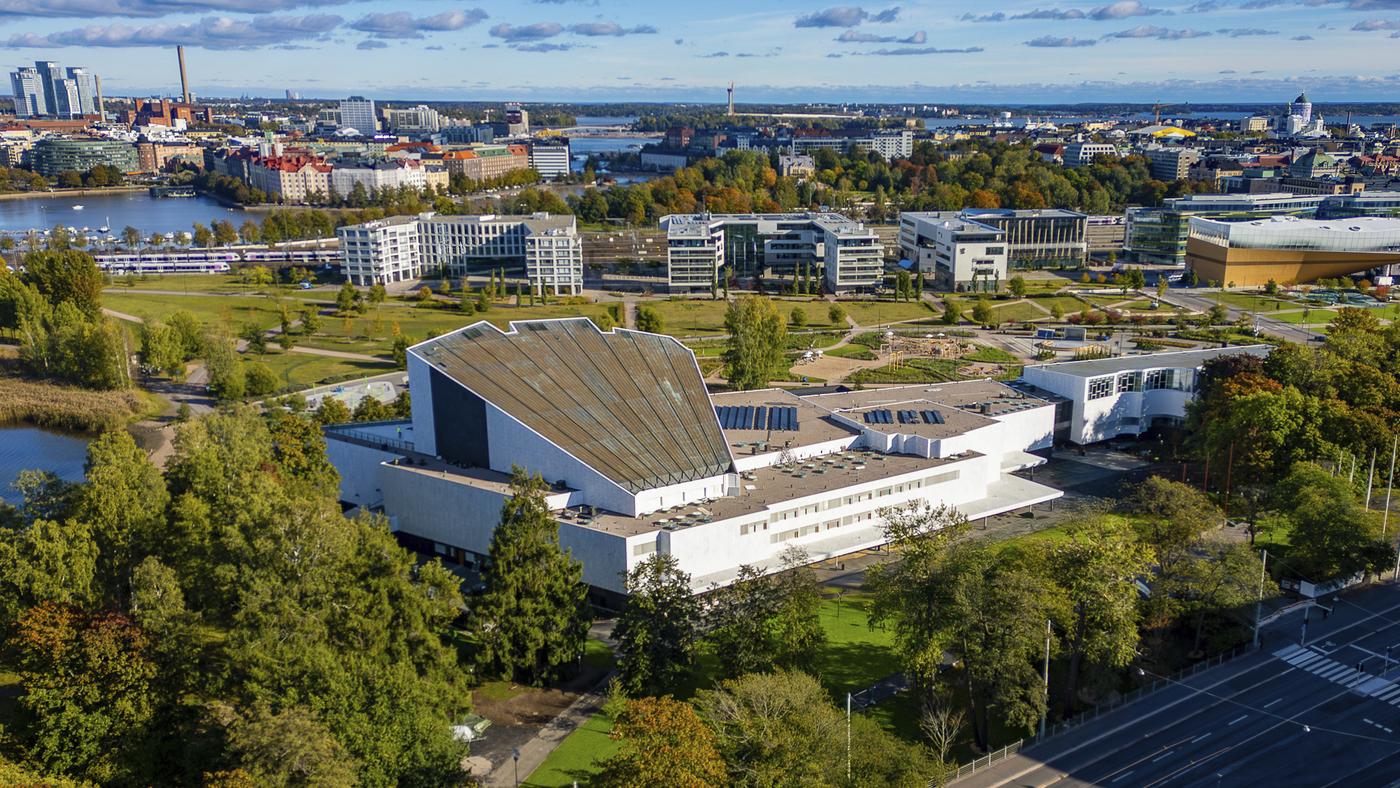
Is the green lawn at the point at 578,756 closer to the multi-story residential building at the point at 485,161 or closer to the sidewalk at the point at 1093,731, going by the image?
the sidewalk at the point at 1093,731

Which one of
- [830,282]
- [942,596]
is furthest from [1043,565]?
[830,282]

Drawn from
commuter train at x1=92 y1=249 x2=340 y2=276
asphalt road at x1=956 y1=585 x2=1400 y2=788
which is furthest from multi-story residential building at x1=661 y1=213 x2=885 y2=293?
asphalt road at x1=956 y1=585 x2=1400 y2=788

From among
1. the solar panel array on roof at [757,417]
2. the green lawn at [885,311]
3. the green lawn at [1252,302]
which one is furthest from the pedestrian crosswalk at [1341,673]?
the green lawn at [1252,302]

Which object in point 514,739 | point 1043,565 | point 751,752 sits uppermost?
point 1043,565

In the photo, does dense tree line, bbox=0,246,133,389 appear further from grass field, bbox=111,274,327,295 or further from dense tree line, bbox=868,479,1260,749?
dense tree line, bbox=868,479,1260,749

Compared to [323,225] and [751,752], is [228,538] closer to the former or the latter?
[751,752]

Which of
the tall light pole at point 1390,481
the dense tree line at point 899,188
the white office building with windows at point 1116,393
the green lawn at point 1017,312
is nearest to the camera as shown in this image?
the tall light pole at point 1390,481
